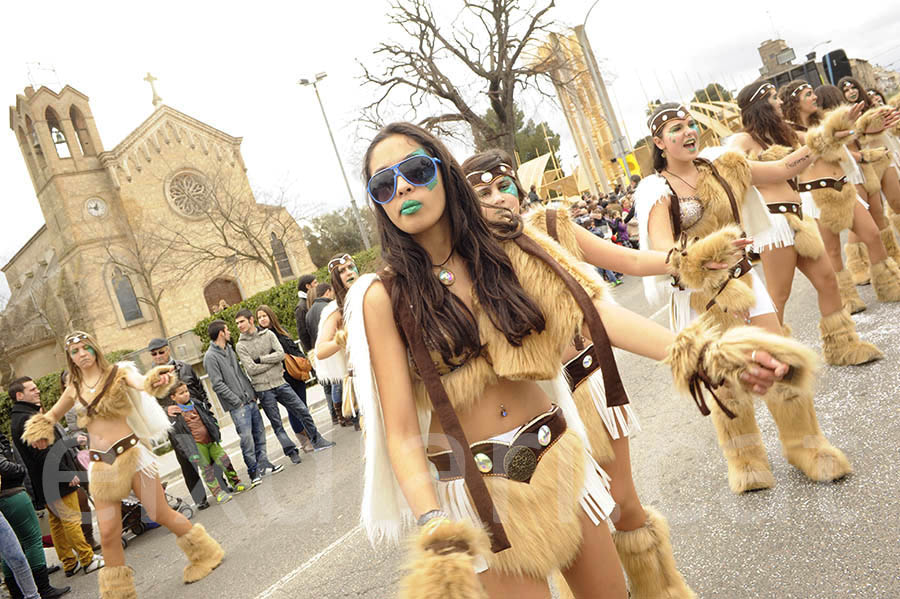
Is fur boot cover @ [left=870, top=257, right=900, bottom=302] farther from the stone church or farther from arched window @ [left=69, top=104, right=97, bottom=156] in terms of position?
arched window @ [left=69, top=104, right=97, bottom=156]

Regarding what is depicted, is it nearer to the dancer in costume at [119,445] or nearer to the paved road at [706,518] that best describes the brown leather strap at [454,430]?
the paved road at [706,518]

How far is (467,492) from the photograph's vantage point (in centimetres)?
194

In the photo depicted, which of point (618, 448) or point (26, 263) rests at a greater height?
point (26, 263)

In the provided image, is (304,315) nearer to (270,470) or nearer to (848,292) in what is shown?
(270,470)

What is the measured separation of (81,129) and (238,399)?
34036mm

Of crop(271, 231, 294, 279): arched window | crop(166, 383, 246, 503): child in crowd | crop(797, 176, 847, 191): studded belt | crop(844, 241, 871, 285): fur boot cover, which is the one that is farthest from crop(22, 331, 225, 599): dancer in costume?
crop(271, 231, 294, 279): arched window

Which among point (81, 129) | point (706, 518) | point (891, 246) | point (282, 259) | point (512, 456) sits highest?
point (81, 129)

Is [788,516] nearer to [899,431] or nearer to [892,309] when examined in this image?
[899,431]

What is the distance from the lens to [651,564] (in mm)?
2531

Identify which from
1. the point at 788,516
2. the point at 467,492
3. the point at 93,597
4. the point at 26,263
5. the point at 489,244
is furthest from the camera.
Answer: the point at 26,263

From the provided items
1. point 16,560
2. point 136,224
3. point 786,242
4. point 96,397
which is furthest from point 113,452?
point 136,224

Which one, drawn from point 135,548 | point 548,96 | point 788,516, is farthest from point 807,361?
point 548,96

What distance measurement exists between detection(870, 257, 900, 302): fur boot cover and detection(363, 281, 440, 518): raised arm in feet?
18.9

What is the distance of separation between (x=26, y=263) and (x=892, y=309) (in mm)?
47984
